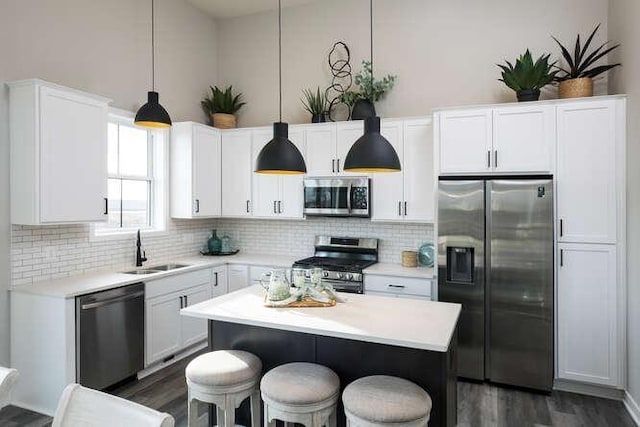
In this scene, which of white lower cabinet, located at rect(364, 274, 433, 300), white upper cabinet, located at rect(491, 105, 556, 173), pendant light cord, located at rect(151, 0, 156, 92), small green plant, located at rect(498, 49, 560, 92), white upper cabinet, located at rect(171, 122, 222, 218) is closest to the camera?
white upper cabinet, located at rect(491, 105, 556, 173)

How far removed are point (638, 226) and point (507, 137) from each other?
45.5 inches

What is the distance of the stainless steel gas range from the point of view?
164 inches

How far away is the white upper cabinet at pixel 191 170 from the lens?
182 inches

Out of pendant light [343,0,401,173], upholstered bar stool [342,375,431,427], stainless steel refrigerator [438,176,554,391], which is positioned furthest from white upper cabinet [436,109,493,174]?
upholstered bar stool [342,375,431,427]

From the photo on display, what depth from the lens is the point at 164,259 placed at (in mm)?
4668

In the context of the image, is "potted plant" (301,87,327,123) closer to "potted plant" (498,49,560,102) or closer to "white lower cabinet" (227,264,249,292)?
"white lower cabinet" (227,264,249,292)

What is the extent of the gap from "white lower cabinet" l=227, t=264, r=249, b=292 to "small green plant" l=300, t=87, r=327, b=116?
1934 mm

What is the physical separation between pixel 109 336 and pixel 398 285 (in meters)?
2.52

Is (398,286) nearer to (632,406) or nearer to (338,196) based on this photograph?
(338,196)

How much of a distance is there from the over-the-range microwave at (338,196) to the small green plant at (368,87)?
0.90 metres

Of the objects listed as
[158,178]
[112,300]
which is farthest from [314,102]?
[112,300]

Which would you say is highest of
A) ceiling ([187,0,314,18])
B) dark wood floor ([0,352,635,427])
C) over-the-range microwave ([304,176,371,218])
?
ceiling ([187,0,314,18])

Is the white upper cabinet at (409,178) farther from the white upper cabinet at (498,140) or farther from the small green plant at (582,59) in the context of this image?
the small green plant at (582,59)

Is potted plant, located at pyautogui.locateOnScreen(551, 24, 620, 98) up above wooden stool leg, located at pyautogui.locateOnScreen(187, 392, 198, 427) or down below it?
above
